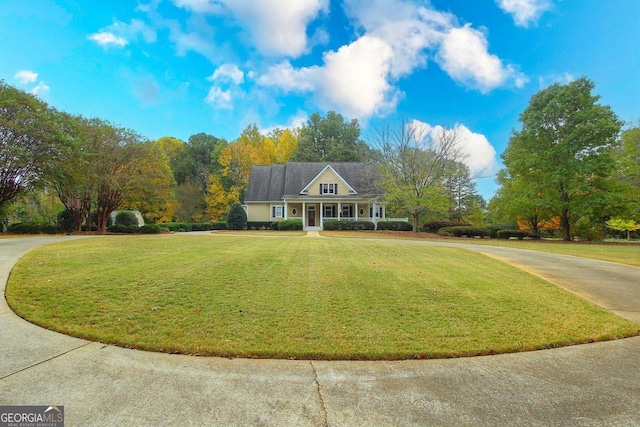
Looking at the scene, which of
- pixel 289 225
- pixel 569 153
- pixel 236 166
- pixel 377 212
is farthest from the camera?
pixel 236 166

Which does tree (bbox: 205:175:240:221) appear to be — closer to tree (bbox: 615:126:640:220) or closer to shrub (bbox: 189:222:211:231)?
shrub (bbox: 189:222:211:231)

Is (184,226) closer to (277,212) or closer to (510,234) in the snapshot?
(277,212)

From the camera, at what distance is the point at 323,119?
53.4 metres

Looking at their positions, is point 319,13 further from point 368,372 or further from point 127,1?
point 368,372

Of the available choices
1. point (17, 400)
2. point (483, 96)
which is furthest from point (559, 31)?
point (17, 400)

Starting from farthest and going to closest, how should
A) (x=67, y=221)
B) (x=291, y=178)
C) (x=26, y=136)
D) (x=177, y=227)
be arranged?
(x=291, y=178) → (x=177, y=227) → (x=67, y=221) → (x=26, y=136)

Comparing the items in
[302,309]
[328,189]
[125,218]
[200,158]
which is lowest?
[302,309]

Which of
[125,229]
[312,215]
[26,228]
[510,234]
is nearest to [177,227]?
[125,229]

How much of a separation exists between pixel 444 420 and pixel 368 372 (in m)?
0.95

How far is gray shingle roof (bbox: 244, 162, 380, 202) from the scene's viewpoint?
33.4 meters

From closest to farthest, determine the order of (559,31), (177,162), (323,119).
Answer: (559,31), (177,162), (323,119)

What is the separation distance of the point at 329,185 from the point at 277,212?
21.4 ft

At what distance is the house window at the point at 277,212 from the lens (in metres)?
33.7

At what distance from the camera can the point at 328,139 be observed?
171ft
